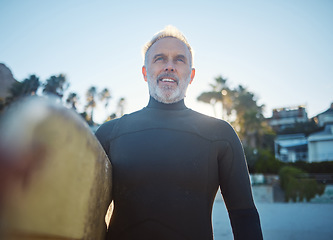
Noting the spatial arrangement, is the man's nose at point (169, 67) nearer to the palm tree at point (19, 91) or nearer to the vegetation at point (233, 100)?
the palm tree at point (19, 91)

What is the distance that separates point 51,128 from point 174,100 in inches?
52.0

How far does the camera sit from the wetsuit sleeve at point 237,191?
1.41 meters

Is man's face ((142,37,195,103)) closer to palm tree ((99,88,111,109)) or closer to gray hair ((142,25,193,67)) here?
gray hair ((142,25,193,67))

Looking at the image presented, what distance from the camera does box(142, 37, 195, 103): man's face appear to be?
5.85 ft

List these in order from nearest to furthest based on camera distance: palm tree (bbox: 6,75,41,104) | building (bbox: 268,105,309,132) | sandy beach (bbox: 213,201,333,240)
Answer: palm tree (bbox: 6,75,41,104) < sandy beach (bbox: 213,201,333,240) < building (bbox: 268,105,309,132)

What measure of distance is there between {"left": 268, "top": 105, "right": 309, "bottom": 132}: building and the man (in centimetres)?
5963

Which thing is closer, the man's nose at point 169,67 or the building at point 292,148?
the man's nose at point 169,67

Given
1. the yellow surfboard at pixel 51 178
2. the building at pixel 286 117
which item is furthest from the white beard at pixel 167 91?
the building at pixel 286 117

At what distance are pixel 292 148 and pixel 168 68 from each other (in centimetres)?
3714

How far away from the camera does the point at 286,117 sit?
5888 cm

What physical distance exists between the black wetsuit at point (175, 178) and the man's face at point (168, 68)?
23 cm

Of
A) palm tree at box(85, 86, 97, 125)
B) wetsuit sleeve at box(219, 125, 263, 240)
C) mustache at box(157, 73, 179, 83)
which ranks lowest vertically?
wetsuit sleeve at box(219, 125, 263, 240)

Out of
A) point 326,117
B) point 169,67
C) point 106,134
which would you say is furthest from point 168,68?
point 326,117

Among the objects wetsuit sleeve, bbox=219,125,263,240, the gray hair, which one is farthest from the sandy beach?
the gray hair
